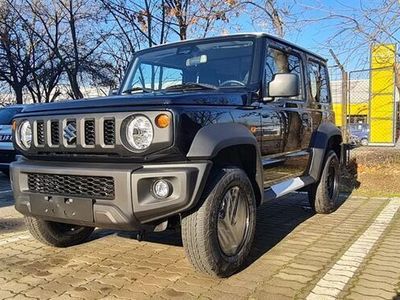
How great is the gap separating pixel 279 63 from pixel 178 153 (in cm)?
230

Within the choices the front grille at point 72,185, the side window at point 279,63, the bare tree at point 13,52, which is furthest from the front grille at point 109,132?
the bare tree at point 13,52

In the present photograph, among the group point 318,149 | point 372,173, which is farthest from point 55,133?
point 372,173

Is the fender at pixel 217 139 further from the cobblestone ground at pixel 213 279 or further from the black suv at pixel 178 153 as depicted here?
the cobblestone ground at pixel 213 279

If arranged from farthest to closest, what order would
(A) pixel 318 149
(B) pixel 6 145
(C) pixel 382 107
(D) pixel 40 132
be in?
(C) pixel 382 107 < (B) pixel 6 145 < (A) pixel 318 149 < (D) pixel 40 132

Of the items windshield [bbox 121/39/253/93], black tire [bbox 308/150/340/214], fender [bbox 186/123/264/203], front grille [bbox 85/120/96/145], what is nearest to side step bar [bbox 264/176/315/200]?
black tire [bbox 308/150/340/214]

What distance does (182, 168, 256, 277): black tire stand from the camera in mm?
3498

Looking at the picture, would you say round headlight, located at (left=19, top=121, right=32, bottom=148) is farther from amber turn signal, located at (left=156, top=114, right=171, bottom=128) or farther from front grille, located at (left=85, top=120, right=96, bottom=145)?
amber turn signal, located at (left=156, top=114, right=171, bottom=128)

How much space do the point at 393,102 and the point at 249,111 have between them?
32.1ft

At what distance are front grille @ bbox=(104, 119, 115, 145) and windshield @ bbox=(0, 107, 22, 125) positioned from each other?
7228 mm

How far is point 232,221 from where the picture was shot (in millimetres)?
3914

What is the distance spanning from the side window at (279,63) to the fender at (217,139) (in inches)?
36.6

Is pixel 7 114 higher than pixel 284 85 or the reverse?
the reverse

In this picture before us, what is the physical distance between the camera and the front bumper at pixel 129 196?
3.28m

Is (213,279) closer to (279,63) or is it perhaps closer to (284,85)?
(284,85)
